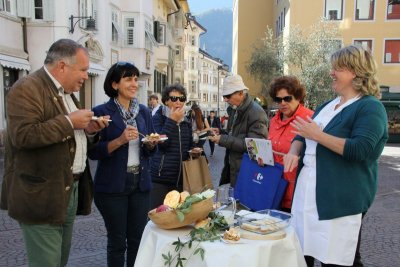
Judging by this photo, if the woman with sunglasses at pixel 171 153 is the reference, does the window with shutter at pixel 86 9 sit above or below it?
above

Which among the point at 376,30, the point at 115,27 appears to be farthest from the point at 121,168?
the point at 376,30

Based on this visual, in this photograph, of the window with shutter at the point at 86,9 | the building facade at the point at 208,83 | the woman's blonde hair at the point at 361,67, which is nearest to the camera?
the woman's blonde hair at the point at 361,67

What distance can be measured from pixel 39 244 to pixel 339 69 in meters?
2.27

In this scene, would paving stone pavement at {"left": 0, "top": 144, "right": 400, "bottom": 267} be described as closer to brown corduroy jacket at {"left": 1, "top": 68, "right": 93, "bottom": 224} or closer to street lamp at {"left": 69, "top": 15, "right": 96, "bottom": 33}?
brown corduroy jacket at {"left": 1, "top": 68, "right": 93, "bottom": 224}

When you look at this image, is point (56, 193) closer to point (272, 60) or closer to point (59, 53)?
point (59, 53)

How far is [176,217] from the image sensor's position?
93.0 inches

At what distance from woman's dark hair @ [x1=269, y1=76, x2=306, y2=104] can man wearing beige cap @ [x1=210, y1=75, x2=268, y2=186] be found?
34cm

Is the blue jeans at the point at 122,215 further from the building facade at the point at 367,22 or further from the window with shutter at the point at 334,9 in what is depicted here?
the window with shutter at the point at 334,9

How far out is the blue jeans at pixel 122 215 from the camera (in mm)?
3330

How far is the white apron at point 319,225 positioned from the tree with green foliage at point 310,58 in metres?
20.4

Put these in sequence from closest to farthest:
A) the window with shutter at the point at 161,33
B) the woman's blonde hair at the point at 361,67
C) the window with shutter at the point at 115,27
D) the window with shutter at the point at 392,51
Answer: the woman's blonde hair at the point at 361,67 → the window with shutter at the point at 115,27 → the window with shutter at the point at 161,33 → the window with shutter at the point at 392,51

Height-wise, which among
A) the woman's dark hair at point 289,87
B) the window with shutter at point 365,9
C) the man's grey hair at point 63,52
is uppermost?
the window with shutter at point 365,9

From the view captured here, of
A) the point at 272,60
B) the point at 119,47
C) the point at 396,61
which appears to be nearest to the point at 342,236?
the point at 119,47

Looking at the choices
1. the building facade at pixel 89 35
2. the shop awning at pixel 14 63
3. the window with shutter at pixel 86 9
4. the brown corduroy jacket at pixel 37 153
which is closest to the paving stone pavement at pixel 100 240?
the brown corduroy jacket at pixel 37 153
